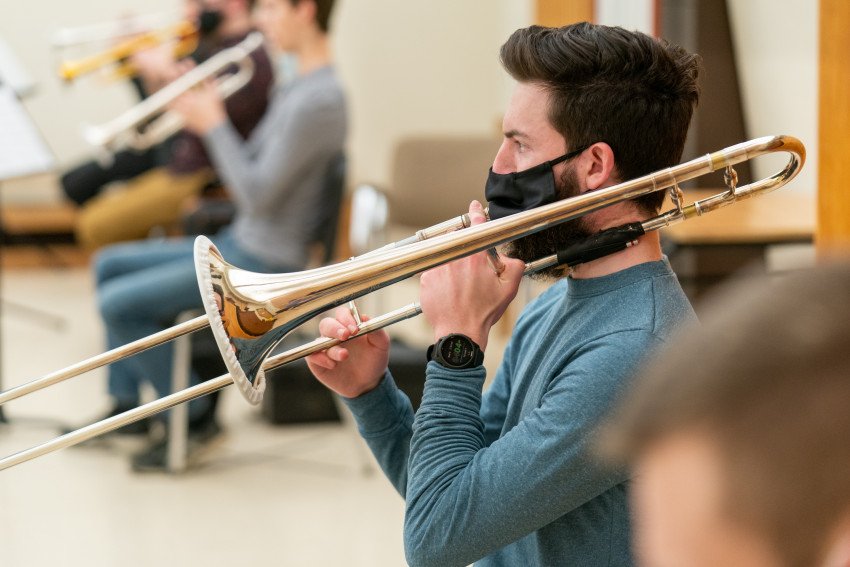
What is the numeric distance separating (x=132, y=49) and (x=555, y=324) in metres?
3.43

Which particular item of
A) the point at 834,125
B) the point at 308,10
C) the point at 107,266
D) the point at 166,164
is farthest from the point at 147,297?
the point at 834,125

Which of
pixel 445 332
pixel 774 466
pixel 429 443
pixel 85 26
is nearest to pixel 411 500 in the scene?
pixel 429 443

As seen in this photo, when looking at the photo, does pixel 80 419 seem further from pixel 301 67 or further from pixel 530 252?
pixel 530 252

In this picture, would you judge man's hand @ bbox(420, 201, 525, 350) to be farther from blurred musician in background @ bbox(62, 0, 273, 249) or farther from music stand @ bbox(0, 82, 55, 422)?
blurred musician in background @ bbox(62, 0, 273, 249)

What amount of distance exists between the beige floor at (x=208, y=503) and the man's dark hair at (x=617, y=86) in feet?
5.37

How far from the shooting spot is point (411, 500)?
3.96 ft

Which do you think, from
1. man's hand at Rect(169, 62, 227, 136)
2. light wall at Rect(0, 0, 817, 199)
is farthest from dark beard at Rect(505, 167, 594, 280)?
light wall at Rect(0, 0, 817, 199)

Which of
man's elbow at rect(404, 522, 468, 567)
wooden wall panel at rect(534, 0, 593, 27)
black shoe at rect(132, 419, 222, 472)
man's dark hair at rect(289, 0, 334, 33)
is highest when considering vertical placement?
man's dark hair at rect(289, 0, 334, 33)

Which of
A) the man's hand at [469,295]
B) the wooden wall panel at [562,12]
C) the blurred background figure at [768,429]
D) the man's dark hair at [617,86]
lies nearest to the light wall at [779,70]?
the wooden wall panel at [562,12]

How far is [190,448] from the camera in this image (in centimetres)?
330

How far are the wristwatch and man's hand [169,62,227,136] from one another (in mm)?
2158

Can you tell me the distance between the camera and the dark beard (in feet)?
4.23

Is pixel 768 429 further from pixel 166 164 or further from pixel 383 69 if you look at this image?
pixel 383 69

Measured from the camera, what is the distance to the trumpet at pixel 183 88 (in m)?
3.57
